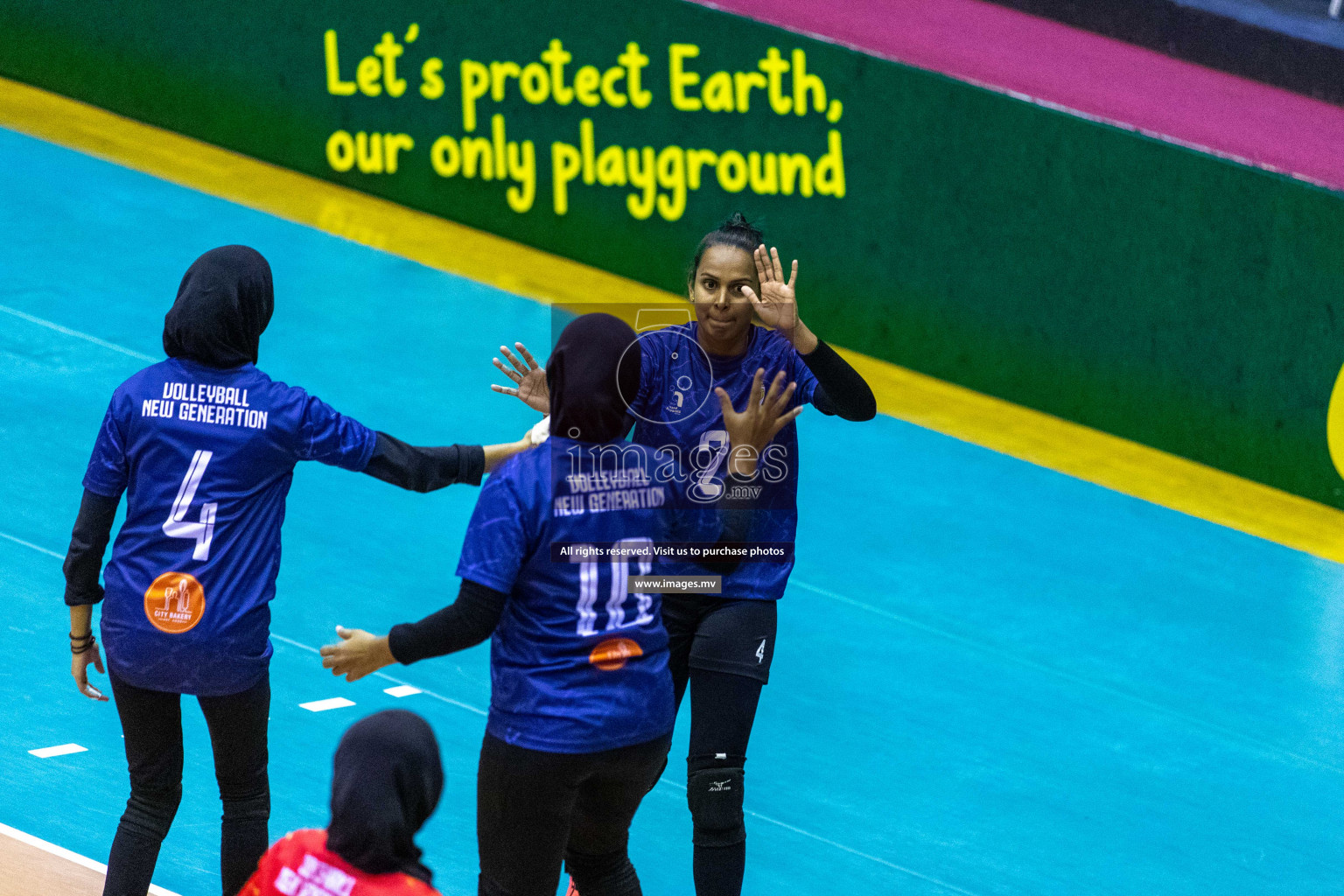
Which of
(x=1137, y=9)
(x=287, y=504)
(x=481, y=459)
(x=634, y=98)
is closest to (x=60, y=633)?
(x=287, y=504)

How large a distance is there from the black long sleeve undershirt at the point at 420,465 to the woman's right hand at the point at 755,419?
0.76 m

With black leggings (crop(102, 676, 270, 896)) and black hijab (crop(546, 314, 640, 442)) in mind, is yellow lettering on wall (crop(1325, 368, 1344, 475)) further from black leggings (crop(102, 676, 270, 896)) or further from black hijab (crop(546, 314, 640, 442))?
black leggings (crop(102, 676, 270, 896))

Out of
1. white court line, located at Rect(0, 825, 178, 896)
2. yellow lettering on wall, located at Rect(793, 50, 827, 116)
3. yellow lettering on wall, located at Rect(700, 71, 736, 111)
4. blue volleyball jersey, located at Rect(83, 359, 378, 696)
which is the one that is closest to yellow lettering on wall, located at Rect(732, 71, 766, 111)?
yellow lettering on wall, located at Rect(700, 71, 736, 111)

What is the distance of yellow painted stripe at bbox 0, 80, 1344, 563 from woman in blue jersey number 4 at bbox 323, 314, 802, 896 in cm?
497

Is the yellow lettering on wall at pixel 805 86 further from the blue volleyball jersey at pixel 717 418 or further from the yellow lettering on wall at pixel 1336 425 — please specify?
the blue volleyball jersey at pixel 717 418

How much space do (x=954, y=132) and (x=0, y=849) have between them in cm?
754

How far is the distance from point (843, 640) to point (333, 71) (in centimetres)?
681

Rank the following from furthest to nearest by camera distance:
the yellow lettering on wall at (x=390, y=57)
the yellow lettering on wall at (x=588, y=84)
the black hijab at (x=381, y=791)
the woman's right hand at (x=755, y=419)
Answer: the yellow lettering on wall at (x=390, y=57)
the yellow lettering on wall at (x=588, y=84)
the woman's right hand at (x=755, y=419)
the black hijab at (x=381, y=791)

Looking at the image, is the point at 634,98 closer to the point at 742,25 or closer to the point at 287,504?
the point at 742,25

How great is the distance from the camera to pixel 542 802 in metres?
4.32

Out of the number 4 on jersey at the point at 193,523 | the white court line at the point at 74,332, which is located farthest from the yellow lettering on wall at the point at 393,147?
the number 4 on jersey at the point at 193,523

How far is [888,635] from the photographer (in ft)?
26.6

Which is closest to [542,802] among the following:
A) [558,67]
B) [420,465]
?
[420,465]

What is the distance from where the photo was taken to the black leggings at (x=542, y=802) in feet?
14.1
